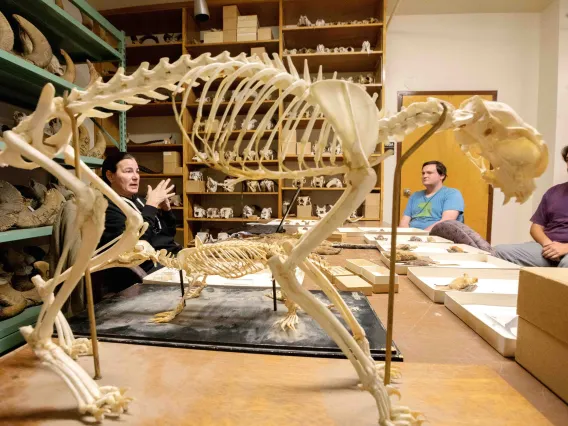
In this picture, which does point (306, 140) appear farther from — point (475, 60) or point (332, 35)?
point (475, 60)

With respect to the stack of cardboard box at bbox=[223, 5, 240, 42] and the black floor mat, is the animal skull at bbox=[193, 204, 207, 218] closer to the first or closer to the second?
the stack of cardboard box at bbox=[223, 5, 240, 42]

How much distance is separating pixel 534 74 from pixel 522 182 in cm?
477

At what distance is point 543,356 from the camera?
A: 925 mm

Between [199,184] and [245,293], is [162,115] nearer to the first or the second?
[199,184]

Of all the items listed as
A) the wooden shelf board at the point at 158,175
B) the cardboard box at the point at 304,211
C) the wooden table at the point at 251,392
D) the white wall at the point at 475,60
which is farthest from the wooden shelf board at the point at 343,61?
the wooden table at the point at 251,392

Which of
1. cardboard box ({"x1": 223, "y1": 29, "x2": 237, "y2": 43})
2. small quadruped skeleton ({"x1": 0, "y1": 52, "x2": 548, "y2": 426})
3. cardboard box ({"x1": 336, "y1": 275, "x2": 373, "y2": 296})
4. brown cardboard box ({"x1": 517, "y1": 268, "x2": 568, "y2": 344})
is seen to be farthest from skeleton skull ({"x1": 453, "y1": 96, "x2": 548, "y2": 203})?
cardboard box ({"x1": 223, "y1": 29, "x2": 237, "y2": 43})

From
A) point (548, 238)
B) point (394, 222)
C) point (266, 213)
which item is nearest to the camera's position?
point (394, 222)

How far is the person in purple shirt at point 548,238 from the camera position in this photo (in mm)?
2609

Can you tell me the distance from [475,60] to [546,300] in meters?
4.62

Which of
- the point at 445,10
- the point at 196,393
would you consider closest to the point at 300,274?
the point at 196,393

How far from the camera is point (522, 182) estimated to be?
842 mm

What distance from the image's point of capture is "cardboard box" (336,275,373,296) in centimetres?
162

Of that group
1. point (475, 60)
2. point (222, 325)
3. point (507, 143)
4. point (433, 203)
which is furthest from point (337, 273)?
point (475, 60)

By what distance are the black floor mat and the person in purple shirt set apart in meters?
1.89
